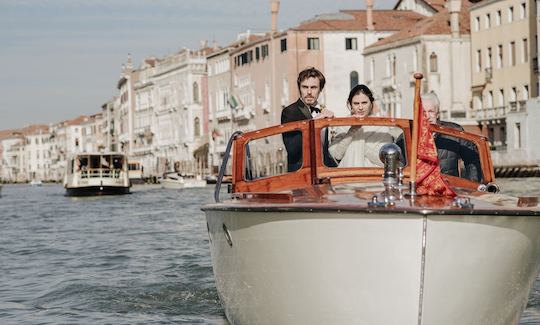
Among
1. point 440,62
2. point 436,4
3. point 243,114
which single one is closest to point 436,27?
point 440,62

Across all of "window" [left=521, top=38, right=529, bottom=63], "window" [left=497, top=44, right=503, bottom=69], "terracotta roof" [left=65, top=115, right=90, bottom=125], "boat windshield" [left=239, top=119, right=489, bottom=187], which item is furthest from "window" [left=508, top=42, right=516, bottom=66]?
"terracotta roof" [left=65, top=115, right=90, bottom=125]

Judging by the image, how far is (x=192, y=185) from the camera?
68500 millimetres

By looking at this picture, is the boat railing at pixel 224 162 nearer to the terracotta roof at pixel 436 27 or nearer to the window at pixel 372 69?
the terracotta roof at pixel 436 27

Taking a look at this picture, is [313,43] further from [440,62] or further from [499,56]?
[499,56]

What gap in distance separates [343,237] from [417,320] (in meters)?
0.56

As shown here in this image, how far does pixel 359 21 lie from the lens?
3194 inches

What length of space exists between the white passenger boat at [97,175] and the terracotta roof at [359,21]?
2653 centimetres

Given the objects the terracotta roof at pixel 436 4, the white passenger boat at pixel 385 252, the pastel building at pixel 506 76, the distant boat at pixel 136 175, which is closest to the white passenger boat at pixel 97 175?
the pastel building at pixel 506 76

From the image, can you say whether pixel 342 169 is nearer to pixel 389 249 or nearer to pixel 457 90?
pixel 389 249

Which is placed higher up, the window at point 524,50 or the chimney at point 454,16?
the chimney at point 454,16

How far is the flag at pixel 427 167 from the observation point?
7414 millimetres

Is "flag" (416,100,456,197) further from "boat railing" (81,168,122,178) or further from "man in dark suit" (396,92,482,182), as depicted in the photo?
"boat railing" (81,168,122,178)

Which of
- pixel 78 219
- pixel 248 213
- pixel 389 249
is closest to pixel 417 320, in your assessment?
pixel 389 249

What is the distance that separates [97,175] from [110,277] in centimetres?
3956
